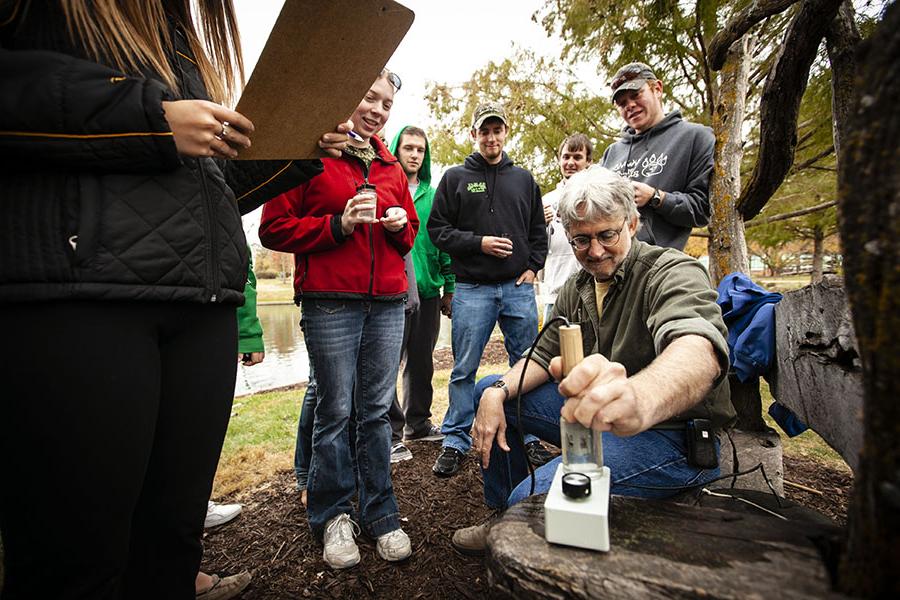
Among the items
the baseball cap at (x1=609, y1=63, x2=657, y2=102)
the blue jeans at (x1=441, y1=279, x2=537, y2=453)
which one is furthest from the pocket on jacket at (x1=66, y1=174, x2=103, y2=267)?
the baseball cap at (x1=609, y1=63, x2=657, y2=102)

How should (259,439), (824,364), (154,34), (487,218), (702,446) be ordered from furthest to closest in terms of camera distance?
(259,439)
(487,218)
(702,446)
(824,364)
(154,34)

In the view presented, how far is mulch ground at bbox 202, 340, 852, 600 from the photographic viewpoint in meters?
1.98

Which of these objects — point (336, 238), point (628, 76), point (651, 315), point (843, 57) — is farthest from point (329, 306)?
point (628, 76)

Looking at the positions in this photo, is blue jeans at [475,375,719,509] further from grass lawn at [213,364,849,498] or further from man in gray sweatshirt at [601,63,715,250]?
grass lawn at [213,364,849,498]

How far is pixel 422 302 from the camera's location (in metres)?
3.98

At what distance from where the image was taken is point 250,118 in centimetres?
134

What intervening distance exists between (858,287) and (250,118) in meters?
1.50

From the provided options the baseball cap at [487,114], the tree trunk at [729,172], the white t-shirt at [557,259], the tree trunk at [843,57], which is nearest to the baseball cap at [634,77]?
the baseball cap at [487,114]

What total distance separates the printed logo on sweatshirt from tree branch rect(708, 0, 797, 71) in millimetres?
1113

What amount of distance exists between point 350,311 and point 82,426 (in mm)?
1277

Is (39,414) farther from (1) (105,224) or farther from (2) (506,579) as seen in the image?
(2) (506,579)

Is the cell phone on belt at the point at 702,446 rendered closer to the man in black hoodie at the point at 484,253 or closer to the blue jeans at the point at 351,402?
the blue jeans at the point at 351,402

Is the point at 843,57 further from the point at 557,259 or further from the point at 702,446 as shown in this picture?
the point at 557,259

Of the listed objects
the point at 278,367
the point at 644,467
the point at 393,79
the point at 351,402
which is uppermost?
the point at 393,79
